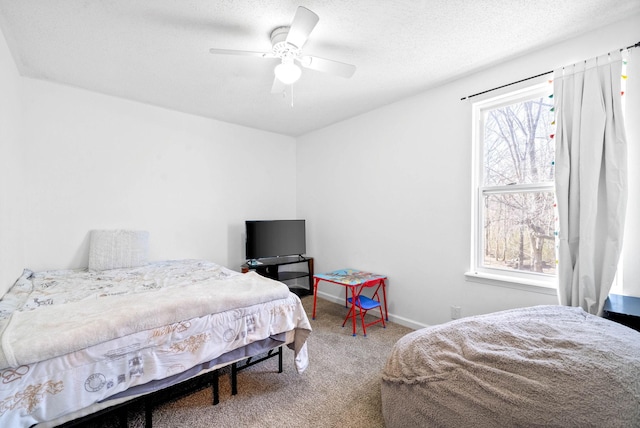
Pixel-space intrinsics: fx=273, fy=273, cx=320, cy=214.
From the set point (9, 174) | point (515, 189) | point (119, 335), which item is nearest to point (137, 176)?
point (9, 174)

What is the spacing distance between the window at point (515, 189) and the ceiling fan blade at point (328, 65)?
137 centimetres

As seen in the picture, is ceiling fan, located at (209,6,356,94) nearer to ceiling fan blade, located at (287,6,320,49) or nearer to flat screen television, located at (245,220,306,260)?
ceiling fan blade, located at (287,6,320,49)

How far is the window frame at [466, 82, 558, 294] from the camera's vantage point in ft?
7.35

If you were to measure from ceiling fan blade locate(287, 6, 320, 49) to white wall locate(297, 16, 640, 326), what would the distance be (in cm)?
172

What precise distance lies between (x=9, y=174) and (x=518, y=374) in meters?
3.47

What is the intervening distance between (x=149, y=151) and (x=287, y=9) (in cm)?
246

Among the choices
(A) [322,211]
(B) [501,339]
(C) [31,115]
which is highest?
(C) [31,115]

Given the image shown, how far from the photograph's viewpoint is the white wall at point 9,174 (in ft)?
6.25

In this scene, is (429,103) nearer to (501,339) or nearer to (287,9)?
(287,9)

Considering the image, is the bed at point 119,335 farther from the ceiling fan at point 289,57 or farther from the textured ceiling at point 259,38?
the textured ceiling at point 259,38

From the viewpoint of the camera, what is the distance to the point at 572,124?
77.9 inches

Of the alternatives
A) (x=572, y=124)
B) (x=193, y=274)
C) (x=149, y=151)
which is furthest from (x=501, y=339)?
(x=149, y=151)

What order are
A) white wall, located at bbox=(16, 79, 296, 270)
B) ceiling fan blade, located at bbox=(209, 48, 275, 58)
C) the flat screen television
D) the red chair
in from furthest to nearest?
the flat screen television, the red chair, white wall, located at bbox=(16, 79, 296, 270), ceiling fan blade, located at bbox=(209, 48, 275, 58)

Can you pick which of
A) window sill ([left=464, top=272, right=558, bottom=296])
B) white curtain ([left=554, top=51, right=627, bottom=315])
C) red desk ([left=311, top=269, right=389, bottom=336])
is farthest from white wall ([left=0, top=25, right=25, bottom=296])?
white curtain ([left=554, top=51, right=627, bottom=315])
